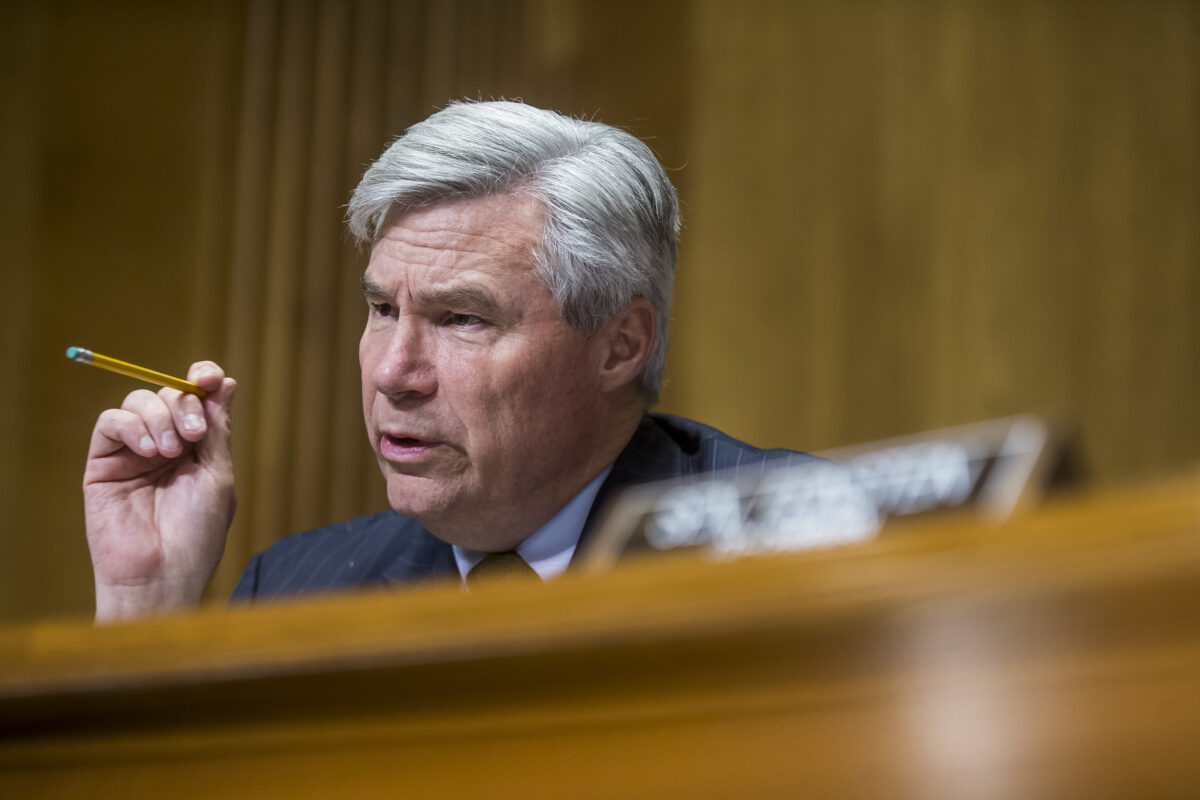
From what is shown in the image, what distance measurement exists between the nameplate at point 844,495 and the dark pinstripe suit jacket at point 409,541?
0.79 m

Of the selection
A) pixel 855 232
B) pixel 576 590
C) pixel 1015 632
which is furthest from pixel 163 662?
pixel 855 232

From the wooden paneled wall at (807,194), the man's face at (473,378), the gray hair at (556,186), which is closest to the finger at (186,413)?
the man's face at (473,378)

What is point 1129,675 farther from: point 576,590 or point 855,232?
point 855,232

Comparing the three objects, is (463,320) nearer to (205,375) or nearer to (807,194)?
(205,375)

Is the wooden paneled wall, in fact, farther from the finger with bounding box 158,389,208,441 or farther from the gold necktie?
the gold necktie

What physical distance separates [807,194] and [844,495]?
108 inches

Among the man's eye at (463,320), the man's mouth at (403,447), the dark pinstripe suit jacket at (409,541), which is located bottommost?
the dark pinstripe suit jacket at (409,541)

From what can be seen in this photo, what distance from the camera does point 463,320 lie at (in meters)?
1.44

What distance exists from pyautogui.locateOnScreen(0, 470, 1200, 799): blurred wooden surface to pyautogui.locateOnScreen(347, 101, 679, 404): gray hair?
897 mm

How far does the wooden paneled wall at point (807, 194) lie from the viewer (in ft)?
9.22

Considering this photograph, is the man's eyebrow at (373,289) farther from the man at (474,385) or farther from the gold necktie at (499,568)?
the gold necktie at (499,568)

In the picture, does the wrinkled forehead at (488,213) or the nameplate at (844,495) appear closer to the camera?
the nameplate at (844,495)

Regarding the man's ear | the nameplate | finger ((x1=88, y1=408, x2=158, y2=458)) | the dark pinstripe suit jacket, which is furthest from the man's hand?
the nameplate

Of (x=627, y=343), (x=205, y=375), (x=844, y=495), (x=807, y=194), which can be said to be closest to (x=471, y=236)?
(x=627, y=343)
